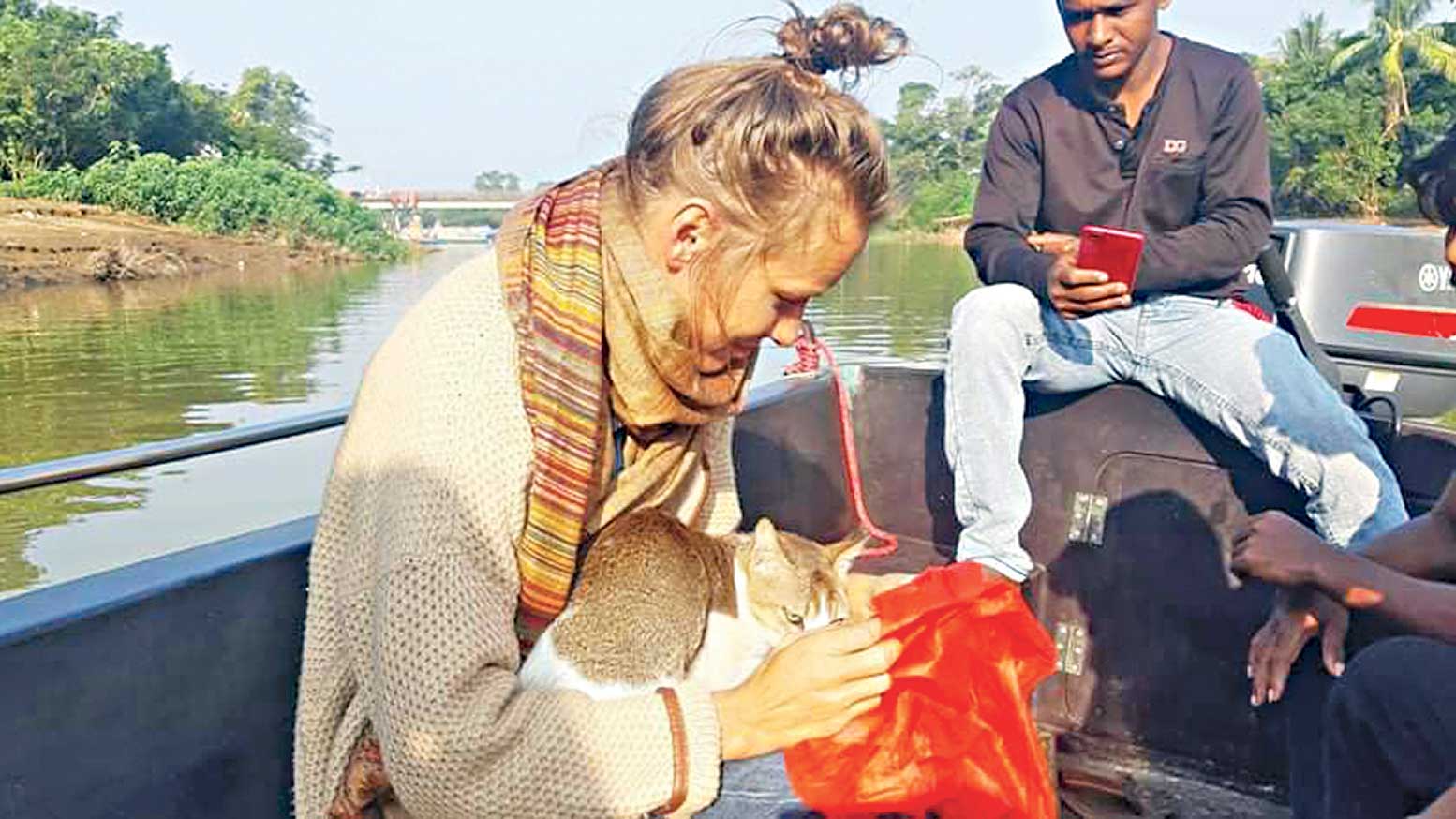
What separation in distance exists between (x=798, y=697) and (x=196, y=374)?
1519 cm

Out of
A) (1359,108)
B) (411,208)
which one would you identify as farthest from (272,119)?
(1359,108)

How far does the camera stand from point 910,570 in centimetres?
298

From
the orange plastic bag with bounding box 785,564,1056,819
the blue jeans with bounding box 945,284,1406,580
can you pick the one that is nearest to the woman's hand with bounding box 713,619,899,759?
the orange plastic bag with bounding box 785,564,1056,819

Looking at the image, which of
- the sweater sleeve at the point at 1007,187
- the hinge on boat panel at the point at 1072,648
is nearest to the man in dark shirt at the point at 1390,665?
the hinge on boat panel at the point at 1072,648

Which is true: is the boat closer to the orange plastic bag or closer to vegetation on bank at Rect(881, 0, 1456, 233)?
the orange plastic bag

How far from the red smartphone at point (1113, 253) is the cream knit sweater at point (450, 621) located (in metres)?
1.47

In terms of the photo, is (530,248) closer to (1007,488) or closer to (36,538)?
(1007,488)

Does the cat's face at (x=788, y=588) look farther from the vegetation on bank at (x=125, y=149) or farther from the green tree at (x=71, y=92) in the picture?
the green tree at (x=71, y=92)

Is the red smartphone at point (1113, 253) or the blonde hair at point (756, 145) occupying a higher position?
the blonde hair at point (756, 145)

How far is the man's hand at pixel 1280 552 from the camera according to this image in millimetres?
1798

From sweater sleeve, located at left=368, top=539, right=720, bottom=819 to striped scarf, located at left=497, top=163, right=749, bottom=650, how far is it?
119mm

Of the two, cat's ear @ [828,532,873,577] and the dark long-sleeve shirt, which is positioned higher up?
the dark long-sleeve shirt

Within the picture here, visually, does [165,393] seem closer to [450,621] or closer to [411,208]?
[450,621]

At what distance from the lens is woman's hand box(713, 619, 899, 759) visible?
1254 millimetres
